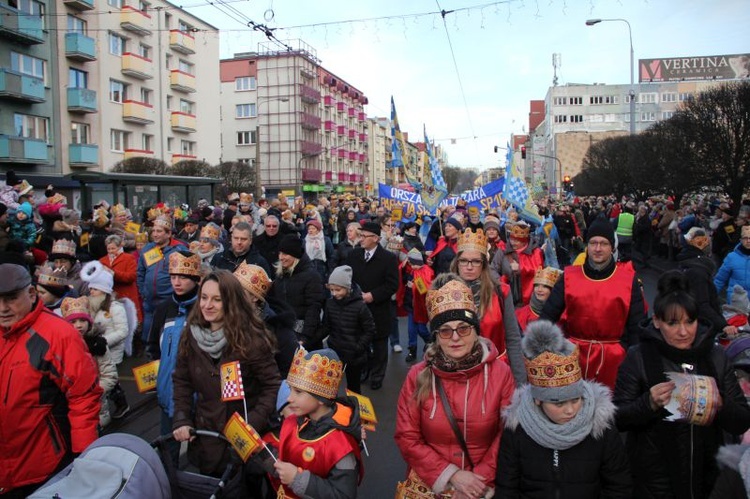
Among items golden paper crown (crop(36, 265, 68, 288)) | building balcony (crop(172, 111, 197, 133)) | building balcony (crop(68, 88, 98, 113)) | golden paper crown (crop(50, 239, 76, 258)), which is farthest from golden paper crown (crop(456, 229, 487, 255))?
building balcony (crop(172, 111, 197, 133))

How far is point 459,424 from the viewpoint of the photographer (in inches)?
119

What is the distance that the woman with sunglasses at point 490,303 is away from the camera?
430 cm

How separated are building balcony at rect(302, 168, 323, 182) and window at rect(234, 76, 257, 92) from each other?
10.3 m

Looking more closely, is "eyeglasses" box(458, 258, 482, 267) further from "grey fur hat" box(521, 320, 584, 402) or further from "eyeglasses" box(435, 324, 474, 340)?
"grey fur hat" box(521, 320, 584, 402)

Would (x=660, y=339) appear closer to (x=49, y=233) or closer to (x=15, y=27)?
(x=49, y=233)

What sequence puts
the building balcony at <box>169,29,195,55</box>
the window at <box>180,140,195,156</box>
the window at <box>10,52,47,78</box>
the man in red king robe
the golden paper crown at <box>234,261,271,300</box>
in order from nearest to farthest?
the golden paper crown at <box>234,261,271,300</box> < the man in red king robe < the window at <box>10,52,47,78</box> < the building balcony at <box>169,29,195,55</box> < the window at <box>180,140,195,156</box>

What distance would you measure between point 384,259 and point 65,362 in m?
4.66

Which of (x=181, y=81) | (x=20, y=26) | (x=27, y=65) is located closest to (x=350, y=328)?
(x=20, y=26)

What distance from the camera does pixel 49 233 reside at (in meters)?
11.4

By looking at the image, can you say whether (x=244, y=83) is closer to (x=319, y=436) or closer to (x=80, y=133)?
(x=80, y=133)

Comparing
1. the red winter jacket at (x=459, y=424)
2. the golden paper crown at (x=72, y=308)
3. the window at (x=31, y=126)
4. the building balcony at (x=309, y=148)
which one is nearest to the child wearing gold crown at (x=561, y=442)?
the red winter jacket at (x=459, y=424)

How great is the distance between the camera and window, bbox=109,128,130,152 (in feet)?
110

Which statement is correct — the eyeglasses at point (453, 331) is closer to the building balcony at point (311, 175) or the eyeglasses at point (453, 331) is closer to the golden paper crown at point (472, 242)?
the golden paper crown at point (472, 242)

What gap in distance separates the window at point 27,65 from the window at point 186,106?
12354mm
